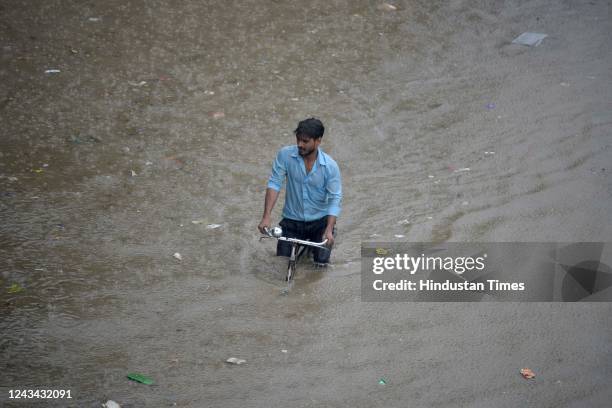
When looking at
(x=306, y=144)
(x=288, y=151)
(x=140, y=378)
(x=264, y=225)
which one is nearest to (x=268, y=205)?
(x=264, y=225)

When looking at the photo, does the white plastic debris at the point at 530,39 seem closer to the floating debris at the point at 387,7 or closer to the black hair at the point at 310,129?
the floating debris at the point at 387,7

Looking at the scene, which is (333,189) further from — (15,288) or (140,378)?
(15,288)

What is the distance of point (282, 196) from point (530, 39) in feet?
17.6

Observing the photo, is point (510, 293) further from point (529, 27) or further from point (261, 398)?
point (529, 27)

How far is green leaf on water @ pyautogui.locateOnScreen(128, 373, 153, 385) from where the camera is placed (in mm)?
4156

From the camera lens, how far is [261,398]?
13.5 feet

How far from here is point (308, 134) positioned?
4824 mm

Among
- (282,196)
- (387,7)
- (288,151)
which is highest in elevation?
(387,7)

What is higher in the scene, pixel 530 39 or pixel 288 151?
pixel 530 39

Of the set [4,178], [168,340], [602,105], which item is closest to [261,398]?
[168,340]

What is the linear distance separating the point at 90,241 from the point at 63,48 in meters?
4.23

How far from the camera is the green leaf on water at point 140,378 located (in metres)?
4.16

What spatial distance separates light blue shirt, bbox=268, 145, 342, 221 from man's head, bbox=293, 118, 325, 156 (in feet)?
0.70

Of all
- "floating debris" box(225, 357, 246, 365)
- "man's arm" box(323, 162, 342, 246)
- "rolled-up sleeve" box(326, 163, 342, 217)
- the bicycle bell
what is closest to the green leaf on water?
"floating debris" box(225, 357, 246, 365)
